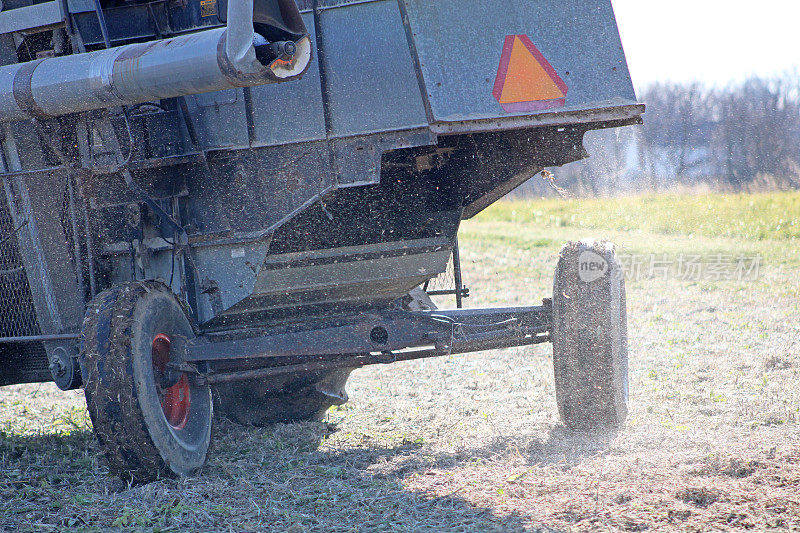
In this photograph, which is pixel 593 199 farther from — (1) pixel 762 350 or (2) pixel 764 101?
(1) pixel 762 350

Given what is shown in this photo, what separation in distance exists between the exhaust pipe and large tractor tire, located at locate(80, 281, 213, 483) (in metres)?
0.95

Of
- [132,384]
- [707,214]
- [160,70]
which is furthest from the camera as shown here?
[707,214]

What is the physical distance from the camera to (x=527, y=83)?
437cm

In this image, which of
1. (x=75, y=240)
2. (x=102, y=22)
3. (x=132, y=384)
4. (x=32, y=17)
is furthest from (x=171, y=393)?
(x=32, y=17)

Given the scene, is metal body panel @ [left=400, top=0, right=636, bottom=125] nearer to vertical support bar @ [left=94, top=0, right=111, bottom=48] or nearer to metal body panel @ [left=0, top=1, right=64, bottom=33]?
vertical support bar @ [left=94, top=0, right=111, bottom=48]

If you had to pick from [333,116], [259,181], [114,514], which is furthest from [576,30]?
[114,514]

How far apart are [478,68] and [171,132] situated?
1710 millimetres

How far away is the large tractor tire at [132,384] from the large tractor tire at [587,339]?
2083 mm

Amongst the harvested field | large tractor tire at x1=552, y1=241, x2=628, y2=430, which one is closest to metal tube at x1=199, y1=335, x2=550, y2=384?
large tractor tire at x1=552, y1=241, x2=628, y2=430

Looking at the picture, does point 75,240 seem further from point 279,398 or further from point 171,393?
point 279,398

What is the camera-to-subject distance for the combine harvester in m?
4.23

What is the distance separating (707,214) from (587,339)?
801cm

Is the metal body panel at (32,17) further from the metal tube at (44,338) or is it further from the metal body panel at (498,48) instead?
the metal body panel at (498,48)

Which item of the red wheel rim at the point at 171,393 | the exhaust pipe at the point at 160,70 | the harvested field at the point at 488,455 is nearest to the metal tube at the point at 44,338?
the red wheel rim at the point at 171,393
